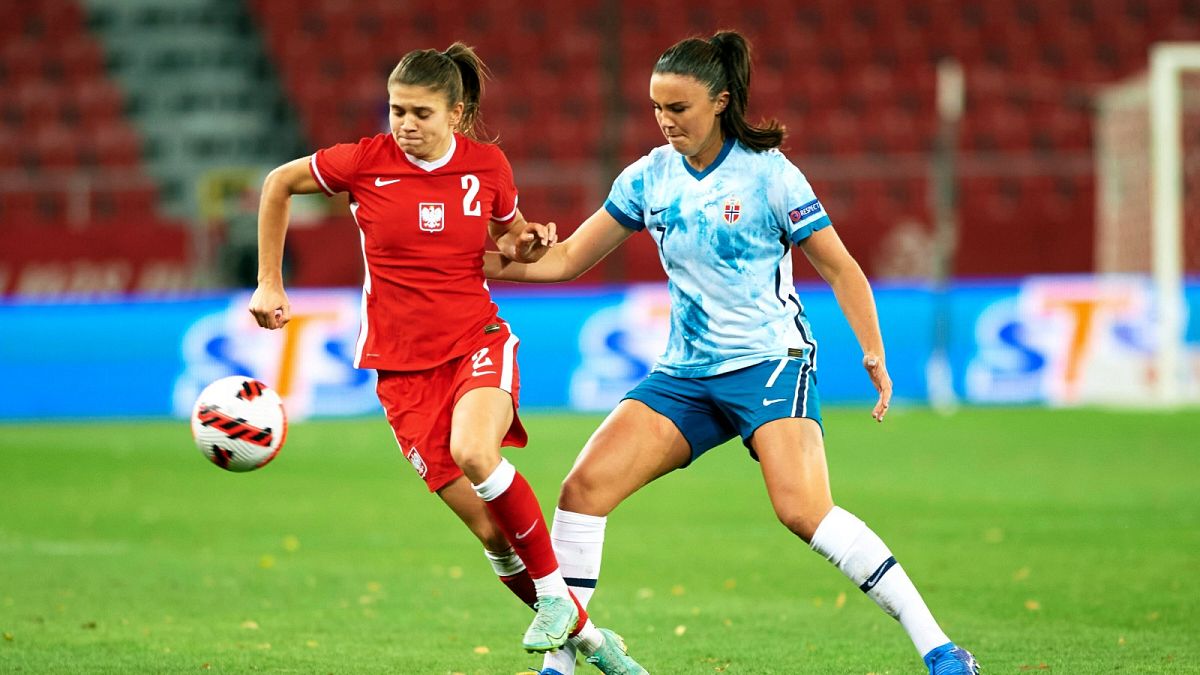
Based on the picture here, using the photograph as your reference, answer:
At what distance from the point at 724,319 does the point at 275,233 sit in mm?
1453

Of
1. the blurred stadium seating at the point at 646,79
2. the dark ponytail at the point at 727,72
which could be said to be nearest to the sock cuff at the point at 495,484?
the dark ponytail at the point at 727,72

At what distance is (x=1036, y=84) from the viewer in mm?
25391

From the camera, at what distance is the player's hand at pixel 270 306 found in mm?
5281

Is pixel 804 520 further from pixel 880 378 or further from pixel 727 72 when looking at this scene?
pixel 727 72

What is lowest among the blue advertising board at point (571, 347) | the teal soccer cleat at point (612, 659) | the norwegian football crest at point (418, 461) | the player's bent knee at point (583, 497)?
the blue advertising board at point (571, 347)

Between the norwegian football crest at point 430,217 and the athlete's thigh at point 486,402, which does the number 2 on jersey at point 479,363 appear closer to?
the athlete's thigh at point 486,402

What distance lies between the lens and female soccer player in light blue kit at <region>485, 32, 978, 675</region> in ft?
16.8

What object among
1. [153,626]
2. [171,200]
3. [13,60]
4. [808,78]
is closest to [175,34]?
[13,60]

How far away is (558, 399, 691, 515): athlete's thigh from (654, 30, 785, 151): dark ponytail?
2.99 feet

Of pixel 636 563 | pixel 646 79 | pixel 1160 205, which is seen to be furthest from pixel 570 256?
pixel 646 79

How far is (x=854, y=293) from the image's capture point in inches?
203

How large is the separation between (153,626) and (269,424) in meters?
1.40

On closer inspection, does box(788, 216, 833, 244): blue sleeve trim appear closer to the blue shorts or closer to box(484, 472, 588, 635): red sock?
the blue shorts

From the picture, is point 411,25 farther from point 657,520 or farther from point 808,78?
point 657,520
